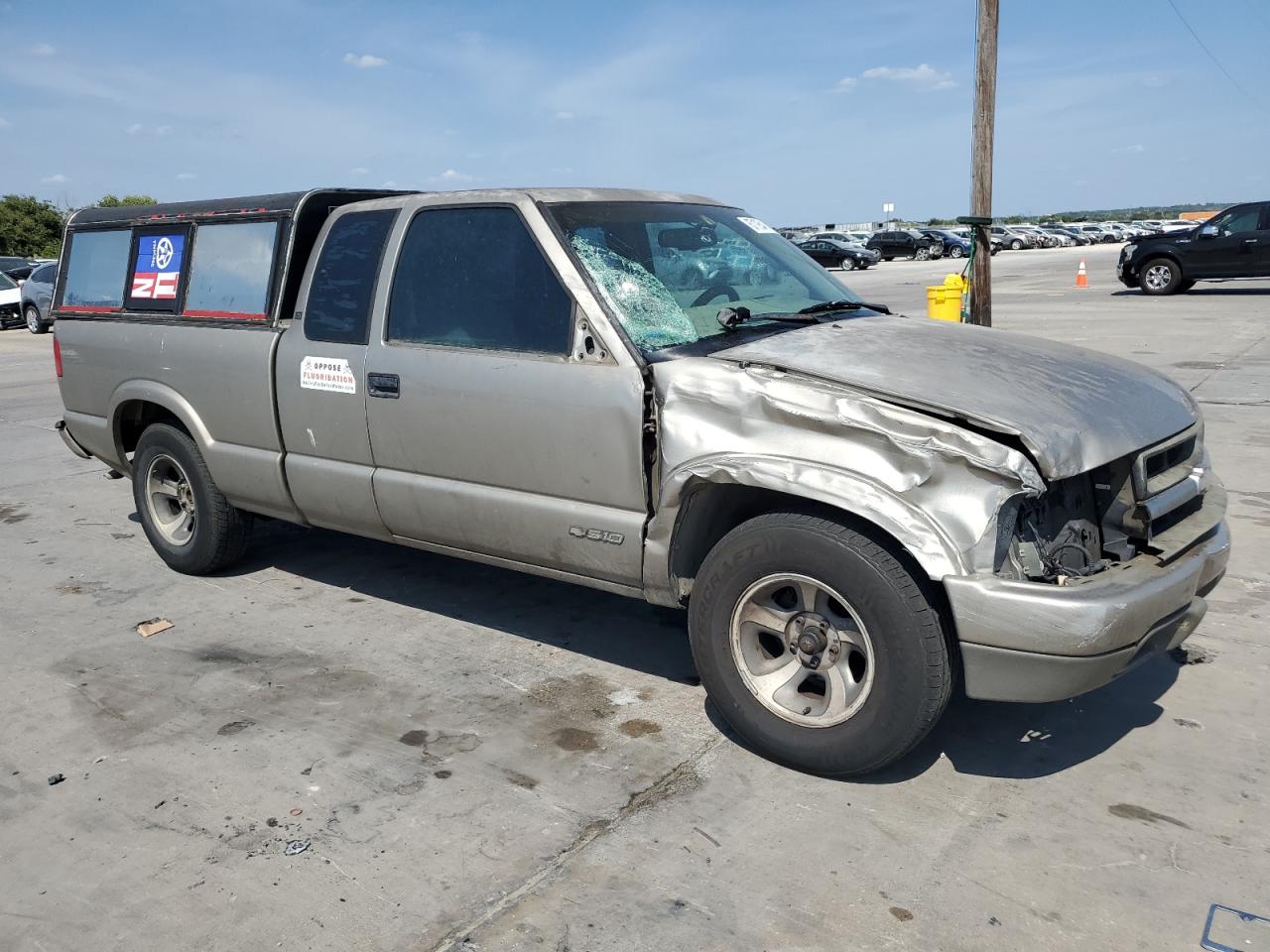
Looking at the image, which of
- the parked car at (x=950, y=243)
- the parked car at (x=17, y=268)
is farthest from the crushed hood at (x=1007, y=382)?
the parked car at (x=950, y=243)

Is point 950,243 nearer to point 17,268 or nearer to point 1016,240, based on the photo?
point 1016,240

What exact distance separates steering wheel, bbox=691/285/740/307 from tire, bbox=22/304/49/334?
22683 mm

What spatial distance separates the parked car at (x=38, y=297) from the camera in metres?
22.8

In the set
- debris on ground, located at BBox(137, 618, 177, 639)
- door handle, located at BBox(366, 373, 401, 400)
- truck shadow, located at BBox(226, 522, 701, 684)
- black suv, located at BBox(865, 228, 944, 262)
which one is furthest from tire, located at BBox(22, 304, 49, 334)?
black suv, located at BBox(865, 228, 944, 262)

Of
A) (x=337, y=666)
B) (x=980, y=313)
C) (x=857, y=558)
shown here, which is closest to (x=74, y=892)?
(x=337, y=666)

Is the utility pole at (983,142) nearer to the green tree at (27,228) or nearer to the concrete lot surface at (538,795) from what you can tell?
the concrete lot surface at (538,795)

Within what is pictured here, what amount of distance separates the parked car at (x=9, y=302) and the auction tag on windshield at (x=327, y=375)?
22.8 m

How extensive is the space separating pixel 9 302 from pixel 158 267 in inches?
857

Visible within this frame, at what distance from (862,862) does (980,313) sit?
10.0 meters

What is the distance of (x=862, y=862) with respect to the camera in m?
3.00

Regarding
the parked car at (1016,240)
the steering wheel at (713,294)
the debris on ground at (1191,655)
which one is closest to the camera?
the steering wheel at (713,294)

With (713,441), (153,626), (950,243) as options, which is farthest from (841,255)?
(713,441)

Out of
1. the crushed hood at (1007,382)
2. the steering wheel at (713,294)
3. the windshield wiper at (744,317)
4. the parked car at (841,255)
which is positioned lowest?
the crushed hood at (1007,382)

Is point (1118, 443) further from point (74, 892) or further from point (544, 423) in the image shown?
point (74, 892)
